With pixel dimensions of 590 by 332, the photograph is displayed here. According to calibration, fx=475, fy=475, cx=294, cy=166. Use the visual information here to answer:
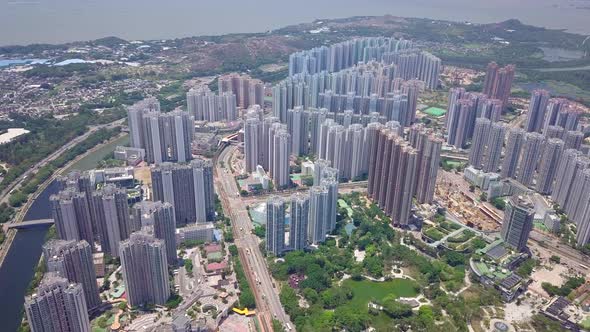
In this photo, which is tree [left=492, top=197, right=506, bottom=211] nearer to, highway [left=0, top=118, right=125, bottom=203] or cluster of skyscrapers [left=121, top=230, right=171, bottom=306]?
cluster of skyscrapers [left=121, top=230, right=171, bottom=306]

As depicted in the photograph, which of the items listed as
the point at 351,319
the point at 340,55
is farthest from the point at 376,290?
the point at 340,55

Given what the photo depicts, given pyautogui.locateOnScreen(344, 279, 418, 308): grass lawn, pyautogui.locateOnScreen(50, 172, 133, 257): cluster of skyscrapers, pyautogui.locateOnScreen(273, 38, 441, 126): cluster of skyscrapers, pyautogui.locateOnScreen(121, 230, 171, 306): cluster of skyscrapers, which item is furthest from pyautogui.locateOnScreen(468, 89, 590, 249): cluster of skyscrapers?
pyautogui.locateOnScreen(50, 172, 133, 257): cluster of skyscrapers

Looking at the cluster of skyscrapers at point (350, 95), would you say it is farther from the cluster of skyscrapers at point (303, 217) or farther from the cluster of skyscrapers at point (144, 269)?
the cluster of skyscrapers at point (144, 269)

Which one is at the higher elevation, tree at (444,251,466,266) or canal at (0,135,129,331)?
tree at (444,251,466,266)

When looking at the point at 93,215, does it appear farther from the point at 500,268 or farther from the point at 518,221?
the point at 518,221

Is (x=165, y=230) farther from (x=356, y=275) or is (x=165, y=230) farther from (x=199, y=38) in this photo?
(x=199, y=38)

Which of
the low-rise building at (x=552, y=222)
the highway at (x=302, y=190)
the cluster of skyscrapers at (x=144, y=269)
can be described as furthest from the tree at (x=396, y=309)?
the low-rise building at (x=552, y=222)
